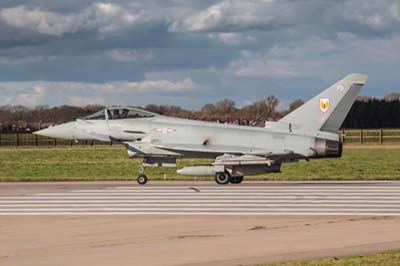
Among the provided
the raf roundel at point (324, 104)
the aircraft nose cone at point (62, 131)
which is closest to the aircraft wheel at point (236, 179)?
the raf roundel at point (324, 104)

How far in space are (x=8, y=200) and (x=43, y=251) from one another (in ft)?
29.5

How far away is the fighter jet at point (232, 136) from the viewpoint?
80.2 feet

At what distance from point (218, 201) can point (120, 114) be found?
8713 mm

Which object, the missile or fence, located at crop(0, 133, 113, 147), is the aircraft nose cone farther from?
fence, located at crop(0, 133, 113, 147)

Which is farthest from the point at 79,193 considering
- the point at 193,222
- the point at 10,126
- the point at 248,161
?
the point at 10,126

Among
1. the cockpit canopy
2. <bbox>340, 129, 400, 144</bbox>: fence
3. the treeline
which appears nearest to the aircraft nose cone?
the cockpit canopy

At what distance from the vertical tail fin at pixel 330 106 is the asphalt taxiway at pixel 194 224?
276 cm

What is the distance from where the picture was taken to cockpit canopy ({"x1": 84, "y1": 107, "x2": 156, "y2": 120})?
86.1ft


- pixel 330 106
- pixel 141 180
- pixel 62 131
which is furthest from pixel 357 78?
pixel 62 131

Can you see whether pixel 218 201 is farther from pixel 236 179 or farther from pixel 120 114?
pixel 120 114

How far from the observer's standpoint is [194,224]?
14234 mm

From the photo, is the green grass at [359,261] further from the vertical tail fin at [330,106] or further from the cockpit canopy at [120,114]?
the cockpit canopy at [120,114]

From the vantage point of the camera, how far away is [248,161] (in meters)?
24.2

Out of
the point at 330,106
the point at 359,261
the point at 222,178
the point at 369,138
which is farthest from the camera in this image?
the point at 369,138
